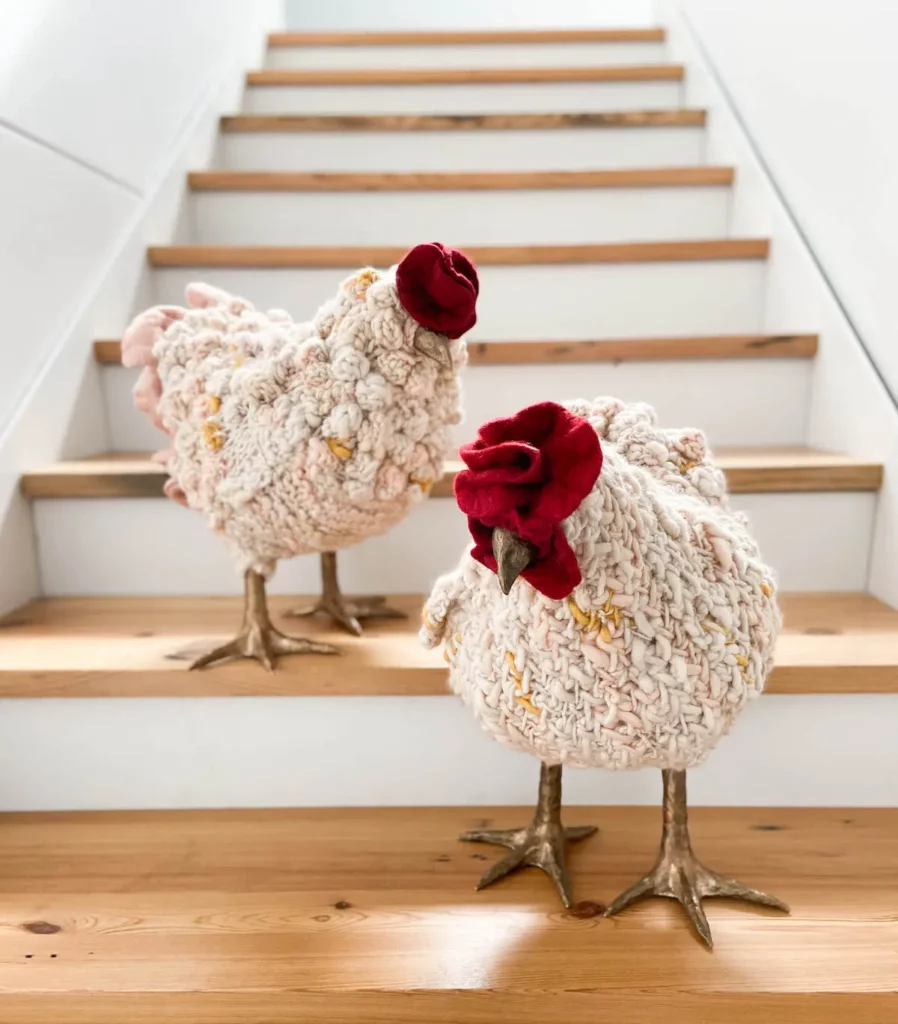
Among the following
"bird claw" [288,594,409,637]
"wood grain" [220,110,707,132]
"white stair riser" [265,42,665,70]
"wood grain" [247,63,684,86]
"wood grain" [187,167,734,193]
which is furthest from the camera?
"white stair riser" [265,42,665,70]

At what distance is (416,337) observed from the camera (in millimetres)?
719

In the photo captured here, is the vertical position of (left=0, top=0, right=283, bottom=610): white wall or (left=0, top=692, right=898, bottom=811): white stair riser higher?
(left=0, top=0, right=283, bottom=610): white wall

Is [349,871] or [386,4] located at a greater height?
[386,4]

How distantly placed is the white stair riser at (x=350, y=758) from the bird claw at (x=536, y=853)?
8 cm

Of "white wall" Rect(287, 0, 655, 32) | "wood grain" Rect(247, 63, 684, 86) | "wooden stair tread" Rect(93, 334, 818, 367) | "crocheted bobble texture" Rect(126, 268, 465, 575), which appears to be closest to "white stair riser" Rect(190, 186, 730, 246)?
"wooden stair tread" Rect(93, 334, 818, 367)

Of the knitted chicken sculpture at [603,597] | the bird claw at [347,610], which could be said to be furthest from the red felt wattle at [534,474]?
the bird claw at [347,610]

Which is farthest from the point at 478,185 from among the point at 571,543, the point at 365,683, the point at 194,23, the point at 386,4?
the point at 386,4

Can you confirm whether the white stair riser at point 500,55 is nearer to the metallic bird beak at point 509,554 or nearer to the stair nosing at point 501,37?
the stair nosing at point 501,37

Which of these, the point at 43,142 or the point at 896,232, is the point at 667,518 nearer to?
the point at 896,232

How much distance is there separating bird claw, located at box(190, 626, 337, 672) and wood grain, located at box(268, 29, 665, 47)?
6.69 ft

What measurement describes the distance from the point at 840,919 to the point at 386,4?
138 inches

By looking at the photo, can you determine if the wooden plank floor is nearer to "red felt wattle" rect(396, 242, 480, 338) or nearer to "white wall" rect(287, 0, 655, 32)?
"red felt wattle" rect(396, 242, 480, 338)

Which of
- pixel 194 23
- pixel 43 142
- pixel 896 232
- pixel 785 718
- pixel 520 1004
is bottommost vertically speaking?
pixel 520 1004

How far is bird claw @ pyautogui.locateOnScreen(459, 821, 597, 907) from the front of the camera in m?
0.75
